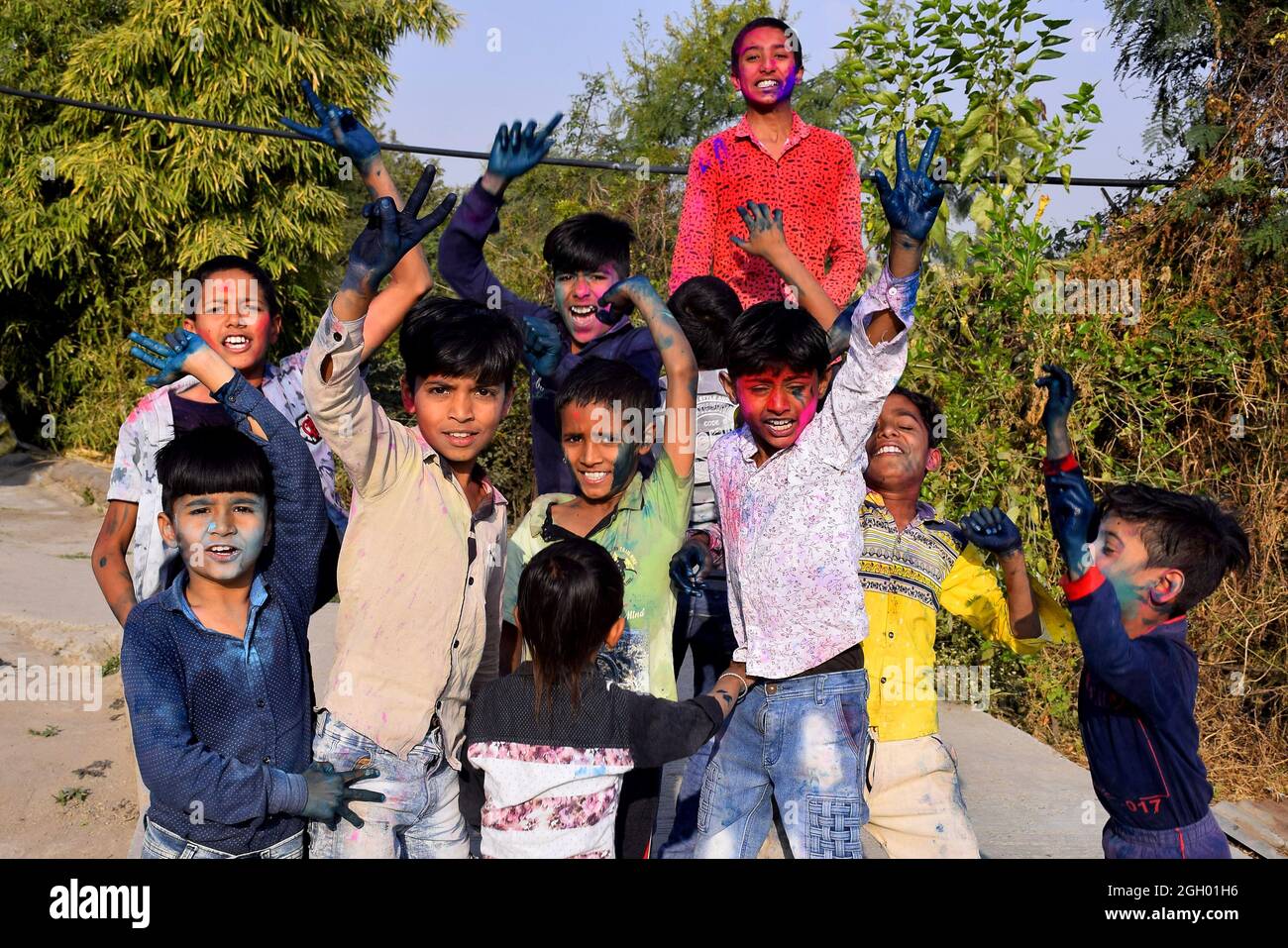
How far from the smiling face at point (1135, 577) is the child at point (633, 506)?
0.95 metres

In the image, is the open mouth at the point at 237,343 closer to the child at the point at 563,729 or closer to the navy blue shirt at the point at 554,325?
the navy blue shirt at the point at 554,325

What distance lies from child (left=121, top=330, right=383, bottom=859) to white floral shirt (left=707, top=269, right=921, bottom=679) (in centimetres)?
91

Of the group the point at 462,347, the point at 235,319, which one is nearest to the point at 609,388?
the point at 462,347

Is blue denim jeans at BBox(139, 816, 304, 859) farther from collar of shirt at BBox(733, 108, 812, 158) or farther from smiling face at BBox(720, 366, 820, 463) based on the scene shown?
collar of shirt at BBox(733, 108, 812, 158)

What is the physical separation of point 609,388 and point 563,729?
822mm

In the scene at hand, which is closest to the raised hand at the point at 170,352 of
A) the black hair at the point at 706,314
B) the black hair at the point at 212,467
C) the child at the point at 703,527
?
the black hair at the point at 212,467

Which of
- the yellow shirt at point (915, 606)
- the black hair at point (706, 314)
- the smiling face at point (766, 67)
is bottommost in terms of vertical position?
the yellow shirt at point (915, 606)

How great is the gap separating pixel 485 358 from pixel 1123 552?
1448 millimetres

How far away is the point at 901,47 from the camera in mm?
5238

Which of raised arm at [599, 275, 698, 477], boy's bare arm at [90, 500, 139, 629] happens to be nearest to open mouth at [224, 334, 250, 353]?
boy's bare arm at [90, 500, 139, 629]

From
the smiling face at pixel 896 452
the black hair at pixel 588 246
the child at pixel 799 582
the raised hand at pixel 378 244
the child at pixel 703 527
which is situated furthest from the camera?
the black hair at pixel 588 246

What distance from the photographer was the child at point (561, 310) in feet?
10.5

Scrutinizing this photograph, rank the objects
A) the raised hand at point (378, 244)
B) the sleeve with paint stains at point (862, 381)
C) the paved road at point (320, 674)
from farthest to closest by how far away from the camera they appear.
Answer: the paved road at point (320, 674), the sleeve with paint stains at point (862, 381), the raised hand at point (378, 244)

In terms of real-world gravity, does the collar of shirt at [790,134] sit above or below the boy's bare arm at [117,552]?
above
